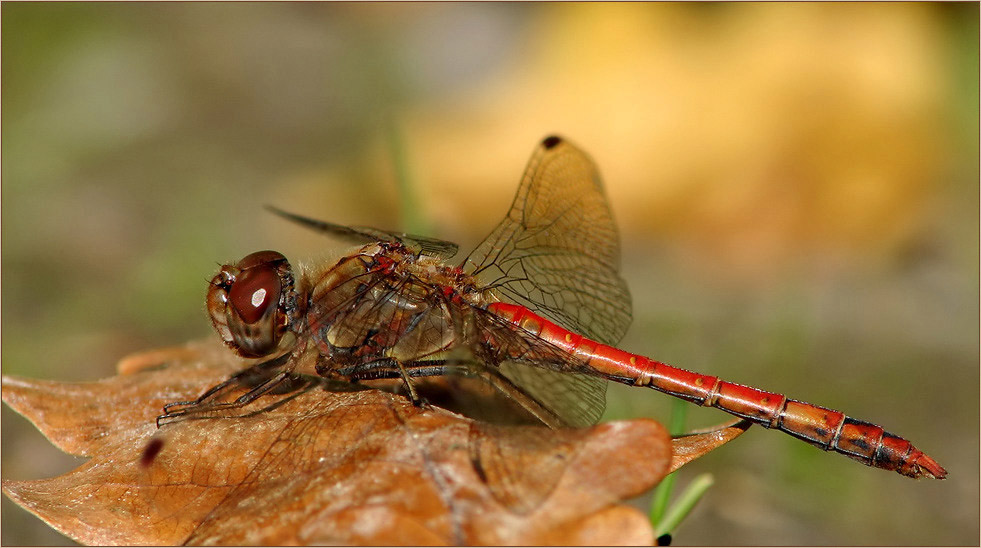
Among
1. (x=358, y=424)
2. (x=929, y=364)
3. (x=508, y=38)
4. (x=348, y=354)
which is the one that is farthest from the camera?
(x=508, y=38)

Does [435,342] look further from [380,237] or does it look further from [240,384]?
[240,384]

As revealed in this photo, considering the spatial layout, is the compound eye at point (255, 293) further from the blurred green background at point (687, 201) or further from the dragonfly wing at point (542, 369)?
the blurred green background at point (687, 201)

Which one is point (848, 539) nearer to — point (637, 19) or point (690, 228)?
point (690, 228)

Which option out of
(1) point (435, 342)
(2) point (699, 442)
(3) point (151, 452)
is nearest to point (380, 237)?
(1) point (435, 342)

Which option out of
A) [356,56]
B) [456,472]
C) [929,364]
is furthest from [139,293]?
[929,364]

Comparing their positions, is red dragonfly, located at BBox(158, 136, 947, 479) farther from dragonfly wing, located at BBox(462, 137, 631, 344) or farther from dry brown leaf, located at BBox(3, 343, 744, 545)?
dry brown leaf, located at BBox(3, 343, 744, 545)

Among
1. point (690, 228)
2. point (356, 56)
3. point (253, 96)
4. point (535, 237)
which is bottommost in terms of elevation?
point (535, 237)
